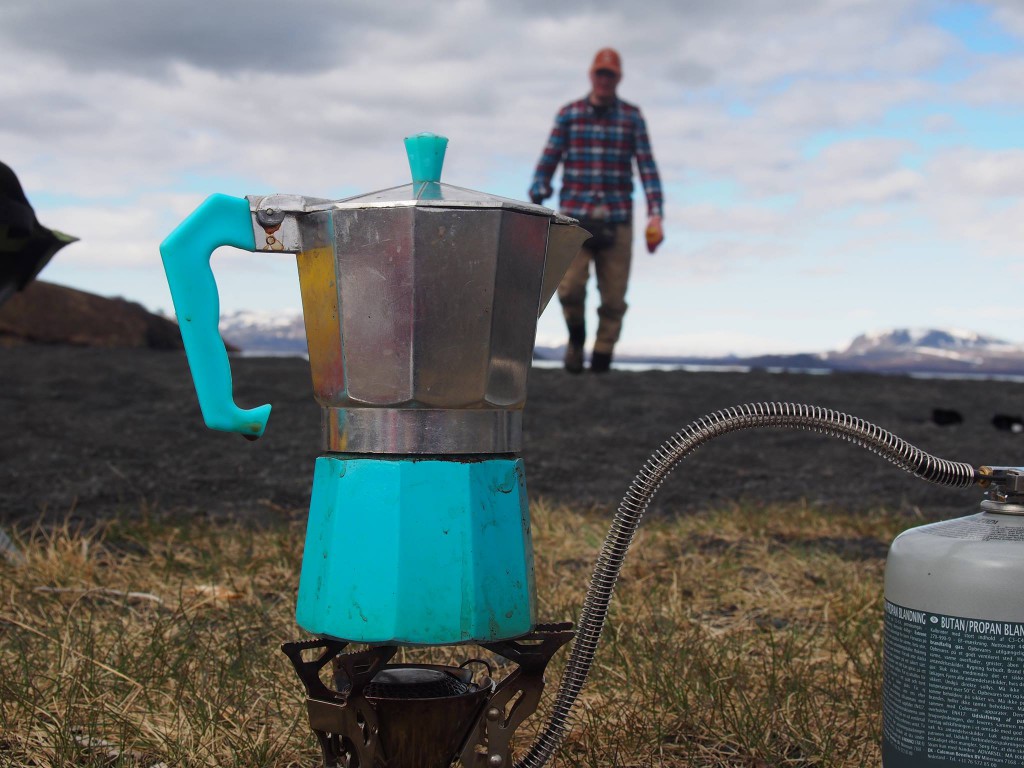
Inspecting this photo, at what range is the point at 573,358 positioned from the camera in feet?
28.5

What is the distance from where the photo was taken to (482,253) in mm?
1666

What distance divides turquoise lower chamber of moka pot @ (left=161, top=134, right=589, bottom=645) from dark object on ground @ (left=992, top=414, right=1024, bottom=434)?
662 centimetres

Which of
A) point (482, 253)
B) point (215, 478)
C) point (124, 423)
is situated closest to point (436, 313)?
point (482, 253)

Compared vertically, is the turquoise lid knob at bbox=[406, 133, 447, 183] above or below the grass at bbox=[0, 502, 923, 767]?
above

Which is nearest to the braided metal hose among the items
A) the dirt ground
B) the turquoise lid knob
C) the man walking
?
the turquoise lid knob

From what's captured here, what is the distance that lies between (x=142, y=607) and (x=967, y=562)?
243cm

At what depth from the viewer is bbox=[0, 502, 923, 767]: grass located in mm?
2146

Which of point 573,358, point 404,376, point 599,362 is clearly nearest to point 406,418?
point 404,376

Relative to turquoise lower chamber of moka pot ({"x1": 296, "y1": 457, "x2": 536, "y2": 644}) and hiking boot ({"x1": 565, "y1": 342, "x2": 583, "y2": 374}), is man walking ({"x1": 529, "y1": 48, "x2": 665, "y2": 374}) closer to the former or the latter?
hiking boot ({"x1": 565, "y1": 342, "x2": 583, "y2": 374})

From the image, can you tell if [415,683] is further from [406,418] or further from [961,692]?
[961,692]

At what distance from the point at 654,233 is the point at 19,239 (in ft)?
16.9

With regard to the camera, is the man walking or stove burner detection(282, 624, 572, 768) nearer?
stove burner detection(282, 624, 572, 768)

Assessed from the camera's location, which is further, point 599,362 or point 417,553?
point 599,362

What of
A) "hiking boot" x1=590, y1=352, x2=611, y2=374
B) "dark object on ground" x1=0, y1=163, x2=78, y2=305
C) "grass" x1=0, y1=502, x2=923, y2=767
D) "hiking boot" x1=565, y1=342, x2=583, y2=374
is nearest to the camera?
"grass" x1=0, y1=502, x2=923, y2=767
